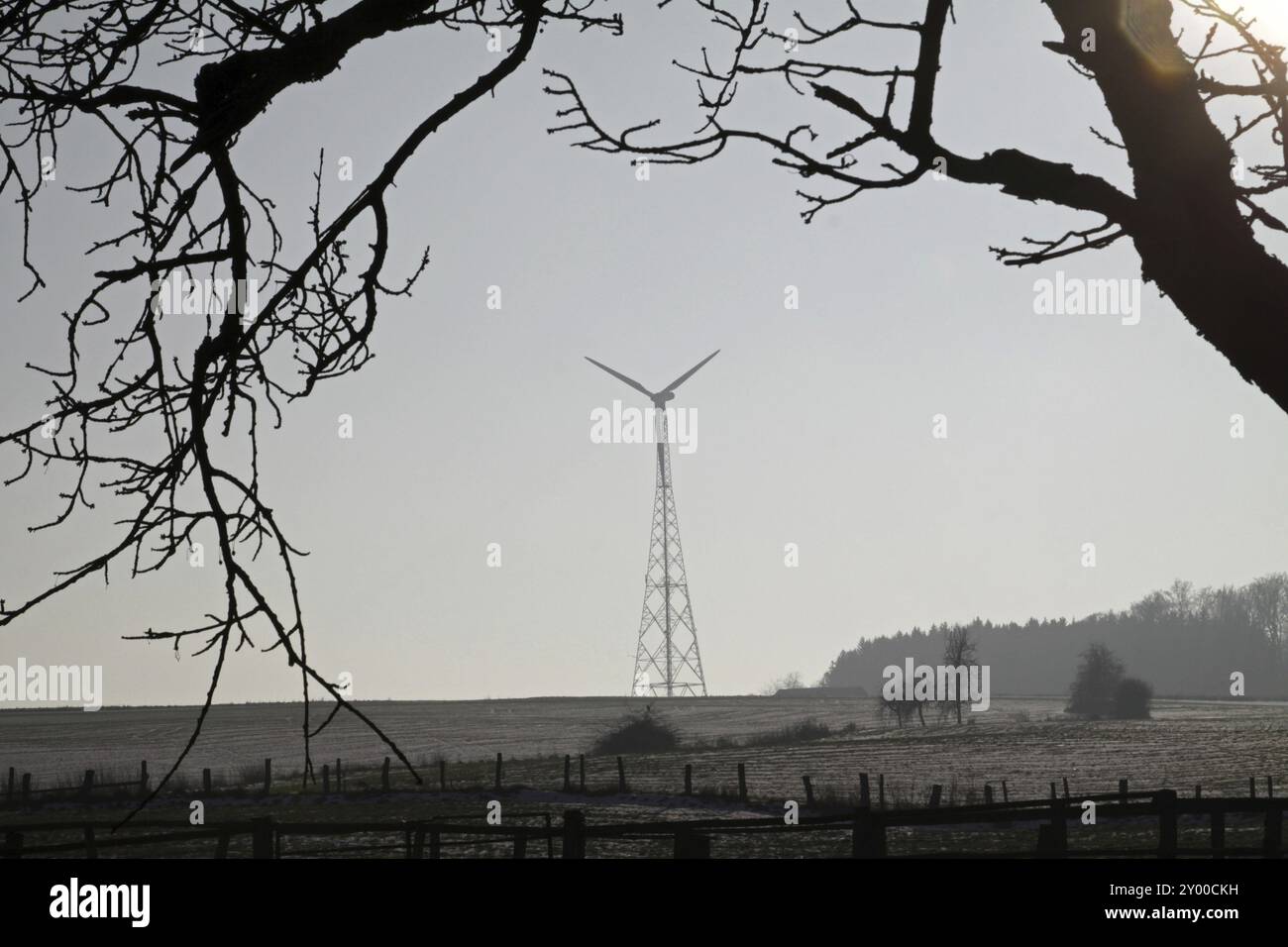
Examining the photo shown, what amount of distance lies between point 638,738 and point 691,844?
1907 inches

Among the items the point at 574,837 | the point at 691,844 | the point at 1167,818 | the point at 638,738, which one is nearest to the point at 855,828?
the point at 691,844

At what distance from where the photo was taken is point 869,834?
38.7 ft

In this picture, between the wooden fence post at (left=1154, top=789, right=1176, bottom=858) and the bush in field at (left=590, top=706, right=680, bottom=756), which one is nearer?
the wooden fence post at (left=1154, top=789, right=1176, bottom=858)

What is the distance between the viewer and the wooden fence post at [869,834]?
38.4 feet

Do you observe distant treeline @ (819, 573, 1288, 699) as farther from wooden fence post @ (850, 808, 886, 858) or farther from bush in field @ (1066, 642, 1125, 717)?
wooden fence post @ (850, 808, 886, 858)

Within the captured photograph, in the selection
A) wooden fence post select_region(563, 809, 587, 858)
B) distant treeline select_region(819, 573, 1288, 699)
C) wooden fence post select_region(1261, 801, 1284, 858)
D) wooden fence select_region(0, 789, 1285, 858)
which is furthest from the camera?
distant treeline select_region(819, 573, 1288, 699)

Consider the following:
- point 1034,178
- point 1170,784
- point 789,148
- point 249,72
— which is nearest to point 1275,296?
point 1034,178

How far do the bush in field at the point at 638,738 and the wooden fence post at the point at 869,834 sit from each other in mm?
47669

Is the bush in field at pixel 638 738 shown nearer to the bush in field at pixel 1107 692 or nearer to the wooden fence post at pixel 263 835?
the bush in field at pixel 1107 692

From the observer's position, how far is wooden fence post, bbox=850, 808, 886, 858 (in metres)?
11.7

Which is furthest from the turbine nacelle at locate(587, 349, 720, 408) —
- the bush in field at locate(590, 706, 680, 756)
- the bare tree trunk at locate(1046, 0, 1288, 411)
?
the bare tree trunk at locate(1046, 0, 1288, 411)

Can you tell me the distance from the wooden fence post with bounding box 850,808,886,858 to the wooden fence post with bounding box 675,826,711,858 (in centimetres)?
127

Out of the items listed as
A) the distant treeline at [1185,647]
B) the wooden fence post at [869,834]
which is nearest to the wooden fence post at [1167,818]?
the wooden fence post at [869,834]
